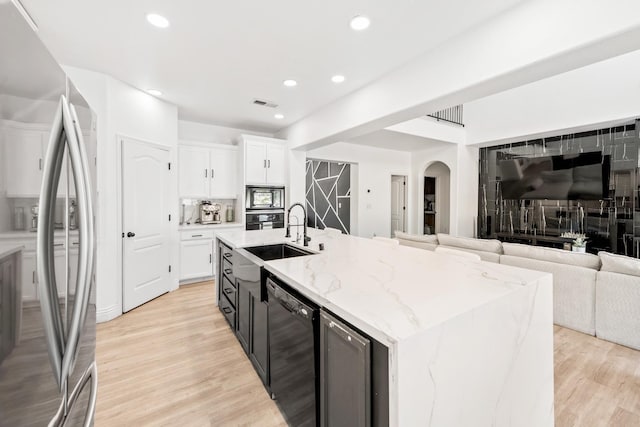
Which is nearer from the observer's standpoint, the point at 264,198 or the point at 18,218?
the point at 18,218

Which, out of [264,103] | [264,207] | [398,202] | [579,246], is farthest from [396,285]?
[398,202]

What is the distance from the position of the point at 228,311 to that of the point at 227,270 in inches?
16.3

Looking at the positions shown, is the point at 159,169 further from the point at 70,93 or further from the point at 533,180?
the point at 533,180

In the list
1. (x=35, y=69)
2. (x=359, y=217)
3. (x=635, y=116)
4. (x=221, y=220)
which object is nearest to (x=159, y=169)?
(x=221, y=220)

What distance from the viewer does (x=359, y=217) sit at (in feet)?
21.2

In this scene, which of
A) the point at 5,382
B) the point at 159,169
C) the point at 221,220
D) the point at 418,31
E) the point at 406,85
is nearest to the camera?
the point at 5,382

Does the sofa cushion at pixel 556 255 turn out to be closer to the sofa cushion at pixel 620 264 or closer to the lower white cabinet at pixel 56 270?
the sofa cushion at pixel 620 264

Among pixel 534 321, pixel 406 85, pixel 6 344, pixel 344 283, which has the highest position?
pixel 406 85

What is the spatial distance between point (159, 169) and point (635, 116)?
21.5ft

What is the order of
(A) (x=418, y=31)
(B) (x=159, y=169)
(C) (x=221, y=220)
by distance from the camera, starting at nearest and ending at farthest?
(A) (x=418, y=31)
(B) (x=159, y=169)
(C) (x=221, y=220)

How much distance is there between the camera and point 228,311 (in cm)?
287

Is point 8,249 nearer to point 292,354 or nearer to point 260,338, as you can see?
point 292,354

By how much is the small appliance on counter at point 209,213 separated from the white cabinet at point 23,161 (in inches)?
166

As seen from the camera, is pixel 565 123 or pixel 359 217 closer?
pixel 565 123
